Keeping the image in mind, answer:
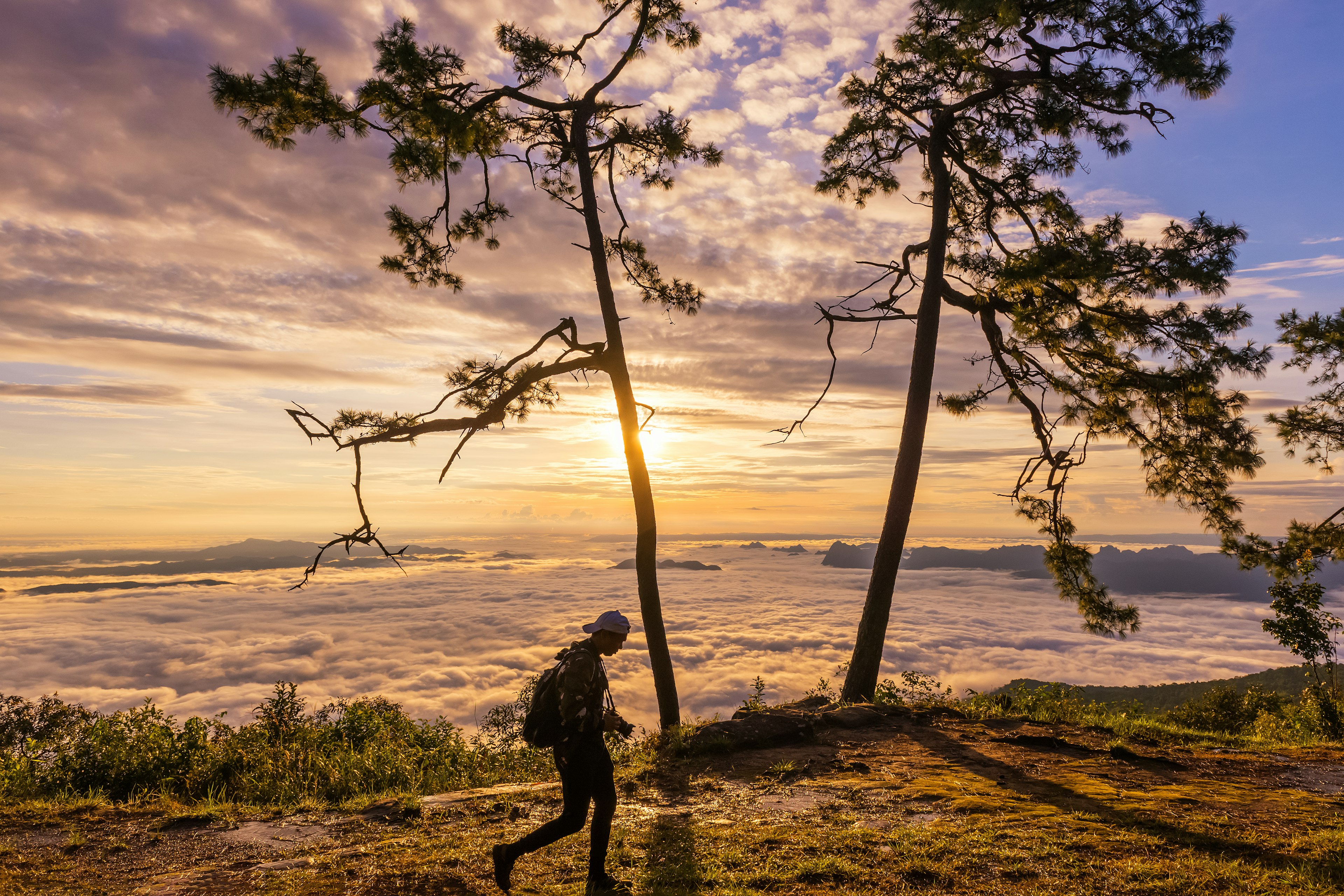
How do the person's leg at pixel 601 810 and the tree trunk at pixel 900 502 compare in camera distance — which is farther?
the tree trunk at pixel 900 502

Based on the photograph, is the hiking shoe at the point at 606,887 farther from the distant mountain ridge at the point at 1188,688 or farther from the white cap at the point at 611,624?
the distant mountain ridge at the point at 1188,688

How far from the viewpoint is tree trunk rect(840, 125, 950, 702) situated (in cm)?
1244

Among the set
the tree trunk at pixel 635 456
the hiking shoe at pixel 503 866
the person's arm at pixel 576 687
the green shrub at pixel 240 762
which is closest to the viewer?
A: the person's arm at pixel 576 687

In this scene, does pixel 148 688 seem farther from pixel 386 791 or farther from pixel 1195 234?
pixel 1195 234

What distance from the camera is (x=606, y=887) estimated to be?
4969 millimetres

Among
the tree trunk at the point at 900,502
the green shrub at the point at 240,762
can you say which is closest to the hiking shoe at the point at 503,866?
the green shrub at the point at 240,762

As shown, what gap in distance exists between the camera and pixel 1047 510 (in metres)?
13.7

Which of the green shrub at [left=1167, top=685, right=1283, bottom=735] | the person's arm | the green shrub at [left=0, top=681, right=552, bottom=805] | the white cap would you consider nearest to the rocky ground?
the green shrub at [left=0, top=681, right=552, bottom=805]

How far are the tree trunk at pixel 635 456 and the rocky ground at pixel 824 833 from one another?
9.55 ft

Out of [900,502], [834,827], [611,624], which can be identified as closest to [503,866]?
[611,624]

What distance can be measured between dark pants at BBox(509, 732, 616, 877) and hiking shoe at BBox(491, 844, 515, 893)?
0.16 feet

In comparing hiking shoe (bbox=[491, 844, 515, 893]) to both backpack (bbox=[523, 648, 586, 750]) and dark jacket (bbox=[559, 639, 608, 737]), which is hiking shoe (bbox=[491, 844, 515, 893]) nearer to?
backpack (bbox=[523, 648, 586, 750])

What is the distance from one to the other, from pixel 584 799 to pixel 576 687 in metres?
0.93

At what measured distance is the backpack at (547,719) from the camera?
4.80 metres
